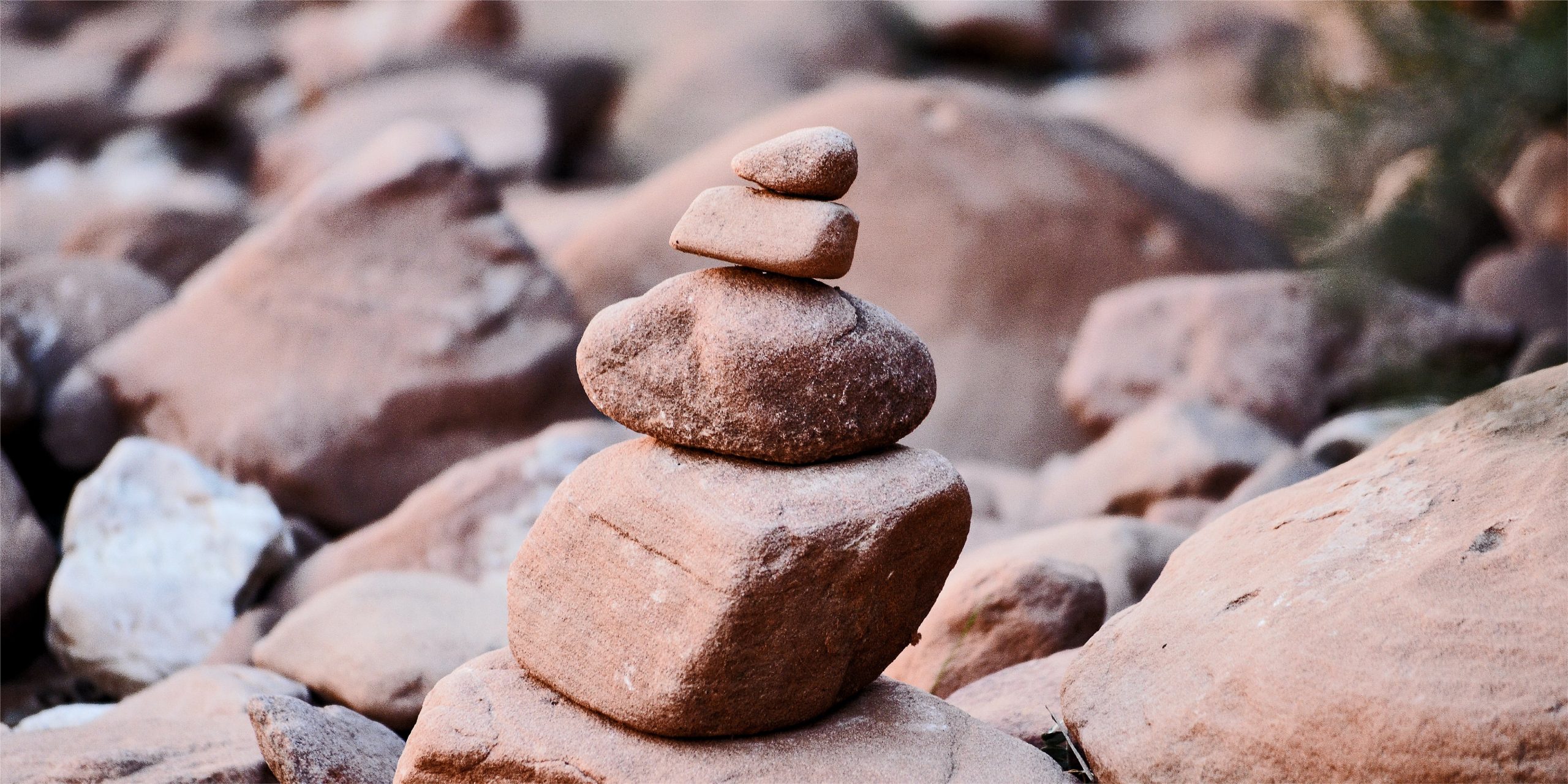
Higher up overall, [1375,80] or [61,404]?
[1375,80]

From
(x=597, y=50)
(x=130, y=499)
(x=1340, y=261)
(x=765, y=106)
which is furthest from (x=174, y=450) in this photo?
(x=597, y=50)

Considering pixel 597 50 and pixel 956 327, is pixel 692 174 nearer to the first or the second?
pixel 956 327

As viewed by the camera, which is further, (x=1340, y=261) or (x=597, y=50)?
(x=597, y=50)

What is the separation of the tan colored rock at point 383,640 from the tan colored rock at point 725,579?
1135 millimetres

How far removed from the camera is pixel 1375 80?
4609mm

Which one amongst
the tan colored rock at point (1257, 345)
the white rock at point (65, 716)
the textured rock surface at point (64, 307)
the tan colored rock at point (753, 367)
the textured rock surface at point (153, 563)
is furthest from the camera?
the tan colored rock at point (1257, 345)

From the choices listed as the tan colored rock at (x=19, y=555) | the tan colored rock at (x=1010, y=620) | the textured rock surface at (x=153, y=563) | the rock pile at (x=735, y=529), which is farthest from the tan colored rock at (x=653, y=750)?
the tan colored rock at (x=19, y=555)

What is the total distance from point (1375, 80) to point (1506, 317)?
12.5 feet

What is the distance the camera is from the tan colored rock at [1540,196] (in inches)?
317

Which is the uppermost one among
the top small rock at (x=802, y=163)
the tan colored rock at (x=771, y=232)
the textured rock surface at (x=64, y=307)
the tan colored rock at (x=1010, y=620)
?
the top small rock at (x=802, y=163)

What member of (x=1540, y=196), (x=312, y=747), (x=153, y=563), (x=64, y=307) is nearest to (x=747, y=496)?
(x=312, y=747)

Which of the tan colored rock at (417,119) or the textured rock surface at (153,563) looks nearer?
the textured rock surface at (153,563)

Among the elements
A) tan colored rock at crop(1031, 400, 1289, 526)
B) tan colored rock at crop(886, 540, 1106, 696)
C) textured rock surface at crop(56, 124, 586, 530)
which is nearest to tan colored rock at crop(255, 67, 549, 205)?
textured rock surface at crop(56, 124, 586, 530)

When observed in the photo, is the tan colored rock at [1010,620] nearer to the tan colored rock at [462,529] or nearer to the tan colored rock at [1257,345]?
the tan colored rock at [462,529]
